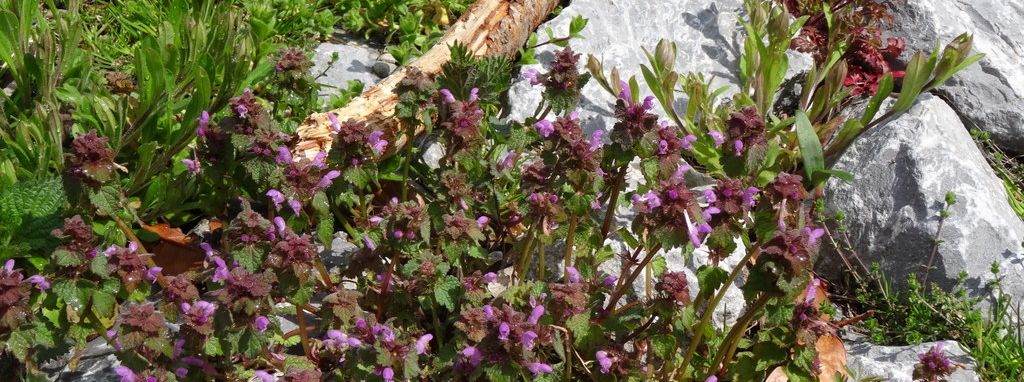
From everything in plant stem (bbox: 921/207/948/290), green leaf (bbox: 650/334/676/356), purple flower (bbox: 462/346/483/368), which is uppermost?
purple flower (bbox: 462/346/483/368)

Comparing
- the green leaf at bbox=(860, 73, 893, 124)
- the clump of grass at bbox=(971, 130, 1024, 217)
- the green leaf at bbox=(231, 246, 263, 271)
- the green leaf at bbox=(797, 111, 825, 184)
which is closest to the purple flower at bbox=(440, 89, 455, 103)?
the green leaf at bbox=(231, 246, 263, 271)

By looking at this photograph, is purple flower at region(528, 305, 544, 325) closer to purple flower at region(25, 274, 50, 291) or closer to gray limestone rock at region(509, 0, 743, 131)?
purple flower at region(25, 274, 50, 291)

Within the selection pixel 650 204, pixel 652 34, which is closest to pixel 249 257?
pixel 650 204

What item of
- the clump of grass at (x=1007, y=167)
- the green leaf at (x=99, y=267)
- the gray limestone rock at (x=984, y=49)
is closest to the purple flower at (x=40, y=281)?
the green leaf at (x=99, y=267)

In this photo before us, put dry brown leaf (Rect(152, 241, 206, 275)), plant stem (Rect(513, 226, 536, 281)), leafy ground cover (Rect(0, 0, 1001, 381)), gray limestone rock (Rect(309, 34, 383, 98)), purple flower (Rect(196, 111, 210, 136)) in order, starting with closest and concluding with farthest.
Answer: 1. leafy ground cover (Rect(0, 0, 1001, 381))
2. plant stem (Rect(513, 226, 536, 281))
3. purple flower (Rect(196, 111, 210, 136))
4. dry brown leaf (Rect(152, 241, 206, 275))
5. gray limestone rock (Rect(309, 34, 383, 98))

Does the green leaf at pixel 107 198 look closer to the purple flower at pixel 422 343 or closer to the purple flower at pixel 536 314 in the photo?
the purple flower at pixel 422 343

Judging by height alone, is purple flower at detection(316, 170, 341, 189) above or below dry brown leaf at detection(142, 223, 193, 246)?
above
